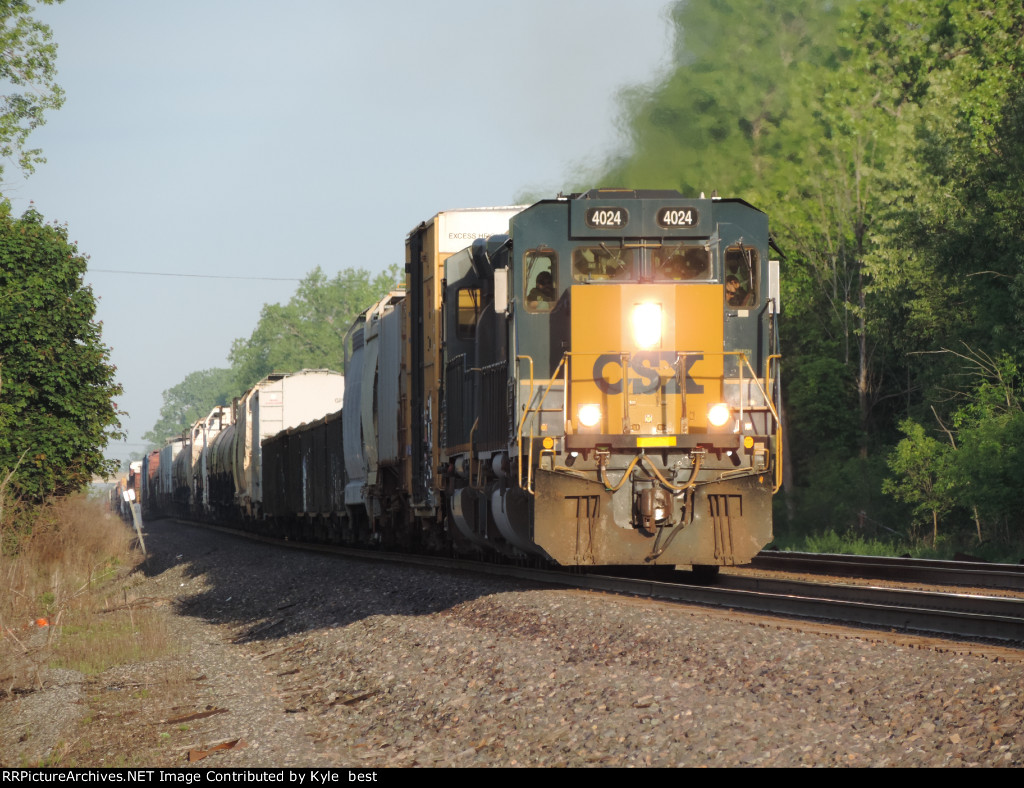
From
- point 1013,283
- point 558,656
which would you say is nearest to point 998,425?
point 1013,283

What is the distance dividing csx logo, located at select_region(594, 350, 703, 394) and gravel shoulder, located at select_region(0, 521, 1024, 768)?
81.6 inches

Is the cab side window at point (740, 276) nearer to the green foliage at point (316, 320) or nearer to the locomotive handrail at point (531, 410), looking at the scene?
the locomotive handrail at point (531, 410)

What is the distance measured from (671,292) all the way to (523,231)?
63.3 inches

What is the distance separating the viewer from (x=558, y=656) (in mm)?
9211

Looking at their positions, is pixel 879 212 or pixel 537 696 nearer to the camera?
pixel 537 696

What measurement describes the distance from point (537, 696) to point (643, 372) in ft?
14.2

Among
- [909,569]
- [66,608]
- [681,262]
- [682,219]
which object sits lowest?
[66,608]

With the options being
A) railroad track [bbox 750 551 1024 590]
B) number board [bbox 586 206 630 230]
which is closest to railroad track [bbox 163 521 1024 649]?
railroad track [bbox 750 551 1024 590]

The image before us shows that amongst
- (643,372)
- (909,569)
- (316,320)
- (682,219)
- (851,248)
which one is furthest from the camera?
(316,320)

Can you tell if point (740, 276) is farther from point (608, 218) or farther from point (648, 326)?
point (608, 218)

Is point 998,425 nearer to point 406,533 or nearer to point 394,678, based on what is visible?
point 406,533

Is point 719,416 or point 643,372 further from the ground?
point 643,372

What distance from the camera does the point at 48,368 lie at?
2498cm

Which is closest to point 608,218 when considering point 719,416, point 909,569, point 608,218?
point 608,218
